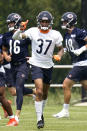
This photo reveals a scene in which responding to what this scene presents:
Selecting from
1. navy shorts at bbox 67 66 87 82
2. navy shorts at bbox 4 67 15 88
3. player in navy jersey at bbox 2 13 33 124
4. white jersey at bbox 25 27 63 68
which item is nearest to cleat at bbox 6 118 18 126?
player in navy jersey at bbox 2 13 33 124

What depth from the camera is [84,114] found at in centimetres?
1505

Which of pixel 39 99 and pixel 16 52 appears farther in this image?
pixel 16 52

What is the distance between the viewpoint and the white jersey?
1218 centimetres

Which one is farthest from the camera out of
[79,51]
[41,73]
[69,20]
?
[69,20]

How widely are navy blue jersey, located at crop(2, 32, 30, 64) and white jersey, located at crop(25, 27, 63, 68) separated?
4.39 feet

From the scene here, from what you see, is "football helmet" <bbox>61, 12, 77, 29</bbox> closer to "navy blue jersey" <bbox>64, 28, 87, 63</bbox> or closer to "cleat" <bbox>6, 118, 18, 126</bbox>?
"navy blue jersey" <bbox>64, 28, 87, 63</bbox>

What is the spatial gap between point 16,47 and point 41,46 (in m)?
1.56

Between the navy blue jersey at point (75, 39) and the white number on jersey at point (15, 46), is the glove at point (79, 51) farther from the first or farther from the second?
the white number on jersey at point (15, 46)

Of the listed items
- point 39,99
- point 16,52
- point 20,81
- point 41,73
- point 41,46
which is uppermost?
point 41,46

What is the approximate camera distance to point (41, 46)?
1216cm

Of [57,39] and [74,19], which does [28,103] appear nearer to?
[74,19]

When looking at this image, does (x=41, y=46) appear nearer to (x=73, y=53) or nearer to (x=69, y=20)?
(x=73, y=53)

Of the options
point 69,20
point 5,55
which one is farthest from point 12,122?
point 69,20

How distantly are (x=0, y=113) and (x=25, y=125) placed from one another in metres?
2.95
